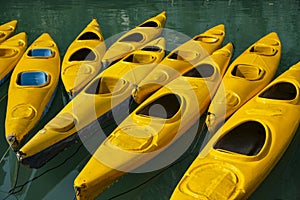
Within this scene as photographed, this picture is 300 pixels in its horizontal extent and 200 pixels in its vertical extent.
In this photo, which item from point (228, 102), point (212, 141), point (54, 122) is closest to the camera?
point (212, 141)

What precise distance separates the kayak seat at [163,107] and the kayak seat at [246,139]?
0.98 metres

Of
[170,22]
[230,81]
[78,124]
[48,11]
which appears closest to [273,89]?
[230,81]

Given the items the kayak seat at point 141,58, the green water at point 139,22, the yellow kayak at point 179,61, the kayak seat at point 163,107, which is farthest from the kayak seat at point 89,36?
the kayak seat at point 163,107

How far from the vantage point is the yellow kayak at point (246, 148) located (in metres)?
4.04

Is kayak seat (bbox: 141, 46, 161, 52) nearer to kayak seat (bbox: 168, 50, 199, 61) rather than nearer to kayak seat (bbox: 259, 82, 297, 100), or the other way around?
kayak seat (bbox: 168, 50, 199, 61)

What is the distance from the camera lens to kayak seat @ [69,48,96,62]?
710 cm

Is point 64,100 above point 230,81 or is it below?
below

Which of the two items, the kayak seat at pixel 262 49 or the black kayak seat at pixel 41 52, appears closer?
Result: the kayak seat at pixel 262 49

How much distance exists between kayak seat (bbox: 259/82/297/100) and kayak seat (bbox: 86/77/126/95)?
7.35 ft

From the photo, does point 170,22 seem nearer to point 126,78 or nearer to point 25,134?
point 126,78

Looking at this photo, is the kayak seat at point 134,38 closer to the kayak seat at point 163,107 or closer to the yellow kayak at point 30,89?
the yellow kayak at point 30,89

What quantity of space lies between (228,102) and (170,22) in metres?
5.62

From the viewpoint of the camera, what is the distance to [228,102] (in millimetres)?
5570

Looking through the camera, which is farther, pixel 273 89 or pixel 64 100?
pixel 64 100
